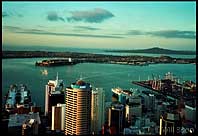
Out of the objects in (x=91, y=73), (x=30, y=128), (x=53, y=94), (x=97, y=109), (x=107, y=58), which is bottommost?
(x=30, y=128)

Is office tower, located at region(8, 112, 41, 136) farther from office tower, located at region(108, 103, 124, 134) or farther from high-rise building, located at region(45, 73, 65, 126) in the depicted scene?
office tower, located at region(108, 103, 124, 134)

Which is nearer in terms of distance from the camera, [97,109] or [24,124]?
[24,124]

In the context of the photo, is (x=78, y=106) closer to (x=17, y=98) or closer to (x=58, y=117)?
(x=58, y=117)

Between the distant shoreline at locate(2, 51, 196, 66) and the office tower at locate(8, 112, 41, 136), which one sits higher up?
the distant shoreline at locate(2, 51, 196, 66)

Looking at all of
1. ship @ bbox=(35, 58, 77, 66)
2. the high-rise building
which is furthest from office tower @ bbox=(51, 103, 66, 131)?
ship @ bbox=(35, 58, 77, 66)

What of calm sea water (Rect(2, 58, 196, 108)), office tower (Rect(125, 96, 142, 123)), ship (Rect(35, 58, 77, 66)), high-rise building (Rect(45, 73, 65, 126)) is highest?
ship (Rect(35, 58, 77, 66))

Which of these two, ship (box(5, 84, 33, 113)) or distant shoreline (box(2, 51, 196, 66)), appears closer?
ship (box(5, 84, 33, 113))

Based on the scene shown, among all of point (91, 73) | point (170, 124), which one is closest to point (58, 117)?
point (91, 73)
